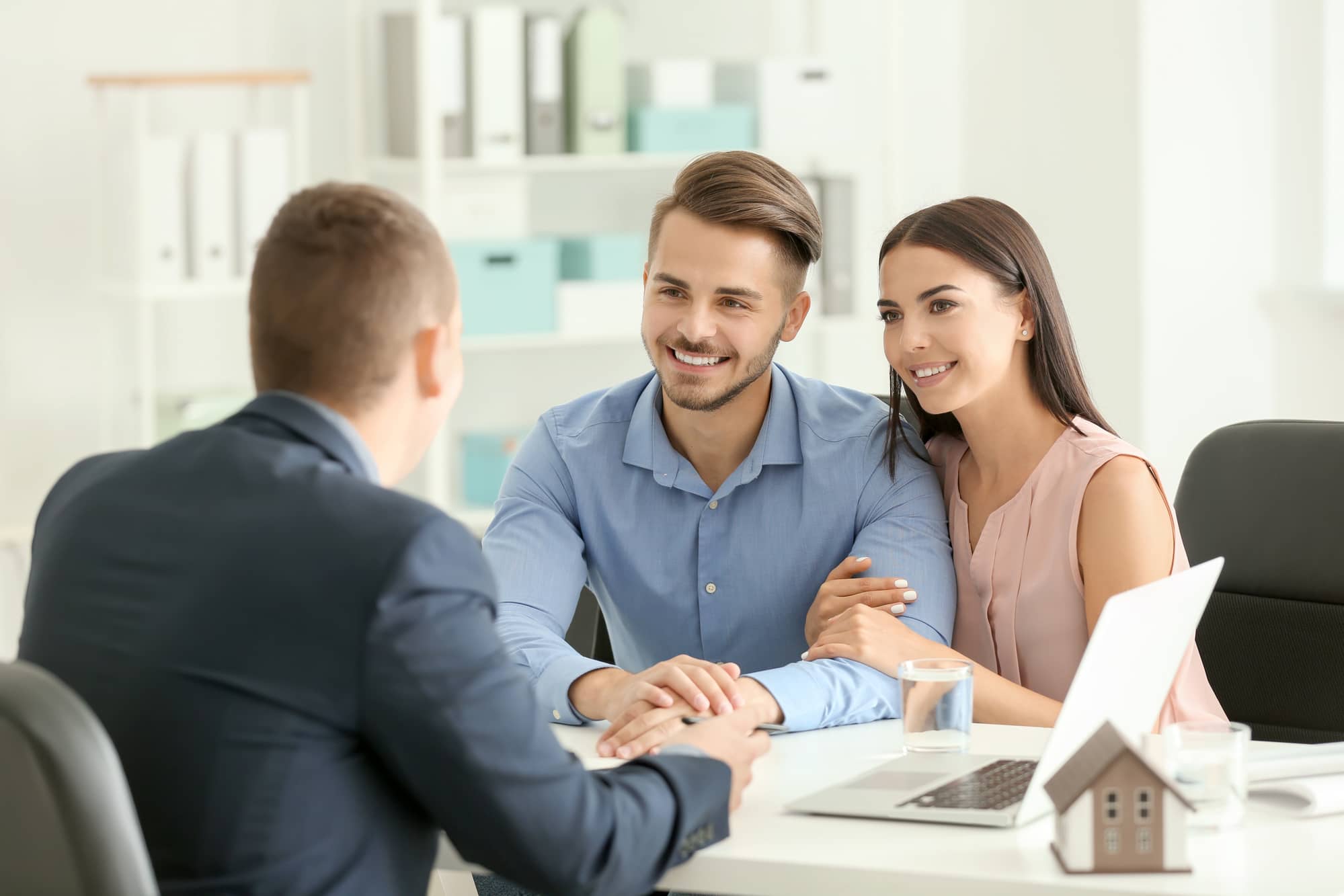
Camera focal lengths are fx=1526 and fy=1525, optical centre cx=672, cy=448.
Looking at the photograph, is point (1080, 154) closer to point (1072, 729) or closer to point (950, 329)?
point (950, 329)

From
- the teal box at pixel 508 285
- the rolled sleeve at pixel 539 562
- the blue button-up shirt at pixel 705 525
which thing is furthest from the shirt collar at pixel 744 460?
the teal box at pixel 508 285

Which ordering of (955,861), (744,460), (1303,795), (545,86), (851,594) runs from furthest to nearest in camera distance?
(545,86) < (744,460) < (851,594) < (1303,795) < (955,861)

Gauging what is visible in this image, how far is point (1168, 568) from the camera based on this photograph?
174 centimetres

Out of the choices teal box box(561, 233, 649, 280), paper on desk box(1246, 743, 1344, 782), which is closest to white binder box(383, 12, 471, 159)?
teal box box(561, 233, 649, 280)

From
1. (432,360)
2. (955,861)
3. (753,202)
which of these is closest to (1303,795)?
(955,861)

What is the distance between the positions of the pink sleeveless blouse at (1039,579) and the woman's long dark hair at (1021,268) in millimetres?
43

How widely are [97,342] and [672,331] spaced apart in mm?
2472

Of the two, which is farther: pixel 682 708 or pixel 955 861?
pixel 682 708

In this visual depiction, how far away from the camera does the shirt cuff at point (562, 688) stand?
1.62 metres

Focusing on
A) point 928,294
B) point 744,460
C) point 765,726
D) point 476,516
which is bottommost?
point 476,516

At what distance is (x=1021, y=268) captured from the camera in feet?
6.17

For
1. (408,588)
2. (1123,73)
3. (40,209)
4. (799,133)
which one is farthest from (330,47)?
(408,588)

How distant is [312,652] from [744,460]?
1.05m

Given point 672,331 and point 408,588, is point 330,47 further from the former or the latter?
point 408,588
